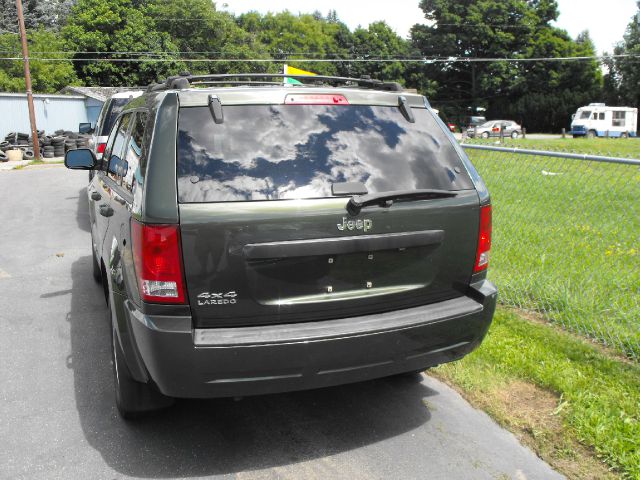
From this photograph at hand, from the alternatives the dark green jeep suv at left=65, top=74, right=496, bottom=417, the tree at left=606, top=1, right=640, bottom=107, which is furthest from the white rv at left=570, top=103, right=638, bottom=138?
the dark green jeep suv at left=65, top=74, right=496, bottom=417

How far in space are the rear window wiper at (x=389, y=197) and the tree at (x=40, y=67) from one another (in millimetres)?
55429

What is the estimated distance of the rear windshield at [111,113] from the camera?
989cm

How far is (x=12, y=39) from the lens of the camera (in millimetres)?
54406

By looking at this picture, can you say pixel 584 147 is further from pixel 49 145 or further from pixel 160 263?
pixel 160 263

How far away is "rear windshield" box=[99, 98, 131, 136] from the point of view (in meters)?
9.89

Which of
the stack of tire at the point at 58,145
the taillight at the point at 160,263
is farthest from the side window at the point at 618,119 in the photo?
the taillight at the point at 160,263

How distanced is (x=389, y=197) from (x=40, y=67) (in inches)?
2239

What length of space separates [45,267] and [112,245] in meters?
4.39

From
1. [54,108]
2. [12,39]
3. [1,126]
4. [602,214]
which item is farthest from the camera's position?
[12,39]

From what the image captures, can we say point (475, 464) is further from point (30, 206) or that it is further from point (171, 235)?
point (30, 206)

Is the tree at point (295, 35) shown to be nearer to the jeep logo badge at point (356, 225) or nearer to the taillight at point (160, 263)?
the jeep logo badge at point (356, 225)

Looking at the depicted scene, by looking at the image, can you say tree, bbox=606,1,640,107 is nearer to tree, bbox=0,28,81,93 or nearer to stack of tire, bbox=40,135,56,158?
tree, bbox=0,28,81,93

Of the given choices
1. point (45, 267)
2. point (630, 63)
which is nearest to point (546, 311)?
point (45, 267)

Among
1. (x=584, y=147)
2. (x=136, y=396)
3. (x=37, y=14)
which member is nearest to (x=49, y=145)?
(x=584, y=147)
